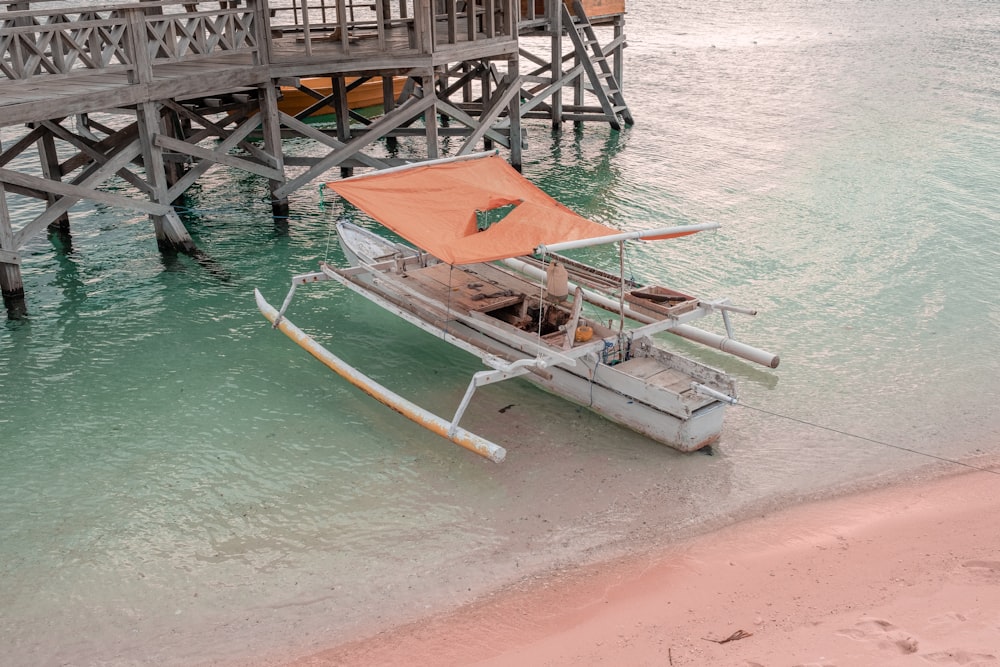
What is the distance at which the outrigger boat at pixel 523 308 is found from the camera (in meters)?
9.66

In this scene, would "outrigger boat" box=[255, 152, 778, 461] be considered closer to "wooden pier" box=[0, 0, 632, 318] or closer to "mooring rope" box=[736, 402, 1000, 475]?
"mooring rope" box=[736, 402, 1000, 475]

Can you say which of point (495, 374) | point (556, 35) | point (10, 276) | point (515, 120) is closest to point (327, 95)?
point (556, 35)

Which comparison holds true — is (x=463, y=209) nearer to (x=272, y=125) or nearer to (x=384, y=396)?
(x=384, y=396)

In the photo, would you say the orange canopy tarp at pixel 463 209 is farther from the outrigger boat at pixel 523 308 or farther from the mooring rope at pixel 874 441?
the mooring rope at pixel 874 441

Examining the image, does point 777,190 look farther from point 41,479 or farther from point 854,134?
point 41,479

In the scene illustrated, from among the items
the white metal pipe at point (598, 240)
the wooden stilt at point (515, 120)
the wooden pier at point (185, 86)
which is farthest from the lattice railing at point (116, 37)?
the white metal pipe at point (598, 240)

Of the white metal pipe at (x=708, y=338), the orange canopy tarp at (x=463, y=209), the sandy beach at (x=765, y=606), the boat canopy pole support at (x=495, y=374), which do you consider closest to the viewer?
the sandy beach at (x=765, y=606)

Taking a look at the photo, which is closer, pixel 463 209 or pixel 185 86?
pixel 463 209

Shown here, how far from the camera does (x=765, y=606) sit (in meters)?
7.31

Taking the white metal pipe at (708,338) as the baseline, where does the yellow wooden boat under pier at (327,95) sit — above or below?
above

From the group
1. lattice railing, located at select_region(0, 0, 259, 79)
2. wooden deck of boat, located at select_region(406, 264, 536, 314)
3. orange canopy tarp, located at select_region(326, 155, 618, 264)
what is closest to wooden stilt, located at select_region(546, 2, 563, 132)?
lattice railing, located at select_region(0, 0, 259, 79)

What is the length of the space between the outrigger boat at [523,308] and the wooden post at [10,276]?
3.74 metres

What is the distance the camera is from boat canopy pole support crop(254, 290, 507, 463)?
9305 mm

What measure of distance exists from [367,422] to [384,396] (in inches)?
15.9
